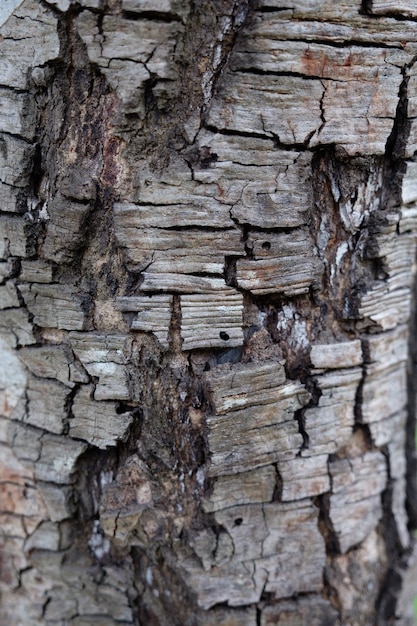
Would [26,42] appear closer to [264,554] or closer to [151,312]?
[151,312]

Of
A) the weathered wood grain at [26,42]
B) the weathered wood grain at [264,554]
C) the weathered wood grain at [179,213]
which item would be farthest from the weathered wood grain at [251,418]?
the weathered wood grain at [26,42]

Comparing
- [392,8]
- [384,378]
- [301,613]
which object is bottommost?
[301,613]

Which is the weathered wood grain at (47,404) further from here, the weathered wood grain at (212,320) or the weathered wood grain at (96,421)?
the weathered wood grain at (212,320)

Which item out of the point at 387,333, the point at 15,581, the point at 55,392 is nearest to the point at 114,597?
the point at 15,581

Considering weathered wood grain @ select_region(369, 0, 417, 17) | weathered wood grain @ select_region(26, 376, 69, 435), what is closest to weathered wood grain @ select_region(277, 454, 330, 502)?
weathered wood grain @ select_region(26, 376, 69, 435)

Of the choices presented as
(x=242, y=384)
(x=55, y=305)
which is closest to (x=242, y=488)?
(x=242, y=384)

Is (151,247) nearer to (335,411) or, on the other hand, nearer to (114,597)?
(335,411)

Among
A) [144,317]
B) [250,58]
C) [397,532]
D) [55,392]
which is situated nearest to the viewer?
[250,58]

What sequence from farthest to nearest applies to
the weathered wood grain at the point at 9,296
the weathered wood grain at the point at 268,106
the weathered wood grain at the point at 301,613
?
the weathered wood grain at the point at 301,613 → the weathered wood grain at the point at 9,296 → the weathered wood grain at the point at 268,106
